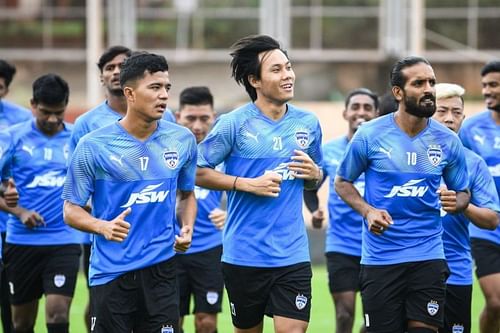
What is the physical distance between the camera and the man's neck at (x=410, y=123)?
27.0 feet

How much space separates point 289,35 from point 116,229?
1798 centimetres

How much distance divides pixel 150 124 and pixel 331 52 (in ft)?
58.7

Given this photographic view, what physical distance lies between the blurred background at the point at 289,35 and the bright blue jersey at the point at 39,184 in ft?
44.5

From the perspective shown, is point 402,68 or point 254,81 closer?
point 402,68

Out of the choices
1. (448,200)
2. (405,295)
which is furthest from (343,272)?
(448,200)

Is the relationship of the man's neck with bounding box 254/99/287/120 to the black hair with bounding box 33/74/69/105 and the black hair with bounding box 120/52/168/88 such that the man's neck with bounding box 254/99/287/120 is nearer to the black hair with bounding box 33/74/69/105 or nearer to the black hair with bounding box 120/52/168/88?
the black hair with bounding box 120/52/168/88

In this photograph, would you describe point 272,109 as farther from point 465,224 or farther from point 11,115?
point 11,115

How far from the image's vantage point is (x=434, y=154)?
26.8 ft

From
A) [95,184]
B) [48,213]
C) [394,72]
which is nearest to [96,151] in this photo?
[95,184]

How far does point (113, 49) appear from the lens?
32.3ft

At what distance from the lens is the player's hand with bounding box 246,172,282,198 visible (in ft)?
26.4

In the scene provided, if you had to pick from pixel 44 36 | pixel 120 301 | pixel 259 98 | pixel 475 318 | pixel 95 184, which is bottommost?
pixel 475 318

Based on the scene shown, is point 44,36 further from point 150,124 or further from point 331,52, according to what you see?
Answer: point 150,124

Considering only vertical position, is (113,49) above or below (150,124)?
above
